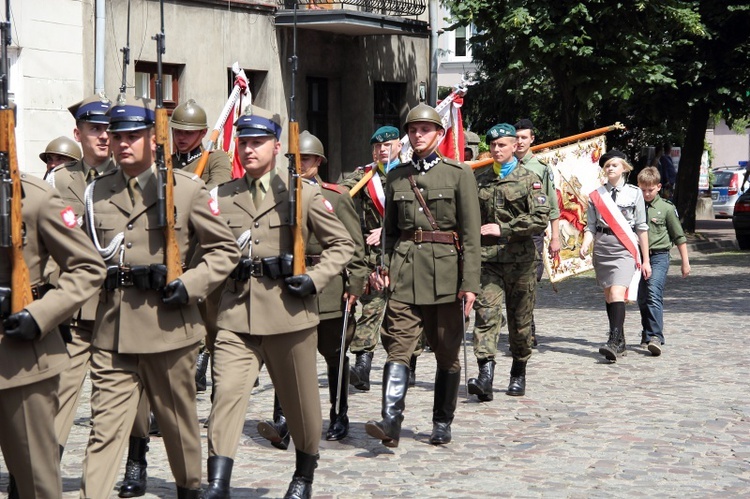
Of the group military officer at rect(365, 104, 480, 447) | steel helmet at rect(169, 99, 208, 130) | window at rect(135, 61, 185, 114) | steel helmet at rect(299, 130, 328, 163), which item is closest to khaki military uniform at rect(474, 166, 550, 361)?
military officer at rect(365, 104, 480, 447)

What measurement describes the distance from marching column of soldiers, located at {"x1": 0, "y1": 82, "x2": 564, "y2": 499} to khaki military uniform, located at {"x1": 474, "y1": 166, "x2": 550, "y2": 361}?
181cm

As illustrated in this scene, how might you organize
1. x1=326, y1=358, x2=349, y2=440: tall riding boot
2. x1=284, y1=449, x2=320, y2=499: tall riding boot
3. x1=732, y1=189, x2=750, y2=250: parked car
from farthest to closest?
x1=732, y1=189, x2=750, y2=250: parked car, x1=326, y1=358, x2=349, y2=440: tall riding boot, x1=284, y1=449, x2=320, y2=499: tall riding boot

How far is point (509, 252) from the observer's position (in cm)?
1055

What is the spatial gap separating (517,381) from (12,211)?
5.94 metres

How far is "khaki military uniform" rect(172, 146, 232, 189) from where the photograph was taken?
891 centimetres

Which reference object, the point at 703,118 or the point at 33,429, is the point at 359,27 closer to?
the point at 703,118

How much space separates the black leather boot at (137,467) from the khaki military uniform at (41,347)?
1.82m

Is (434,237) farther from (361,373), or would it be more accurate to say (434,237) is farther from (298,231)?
(361,373)

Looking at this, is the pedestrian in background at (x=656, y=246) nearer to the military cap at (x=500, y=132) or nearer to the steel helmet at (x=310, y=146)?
the military cap at (x=500, y=132)

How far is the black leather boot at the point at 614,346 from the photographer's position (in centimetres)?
1224

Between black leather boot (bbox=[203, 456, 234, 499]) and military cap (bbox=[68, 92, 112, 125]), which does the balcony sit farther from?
black leather boot (bbox=[203, 456, 234, 499])

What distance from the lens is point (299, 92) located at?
77.1ft

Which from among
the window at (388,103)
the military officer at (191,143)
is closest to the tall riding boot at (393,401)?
the military officer at (191,143)

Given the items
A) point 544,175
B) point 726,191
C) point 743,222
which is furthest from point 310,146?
point 726,191
